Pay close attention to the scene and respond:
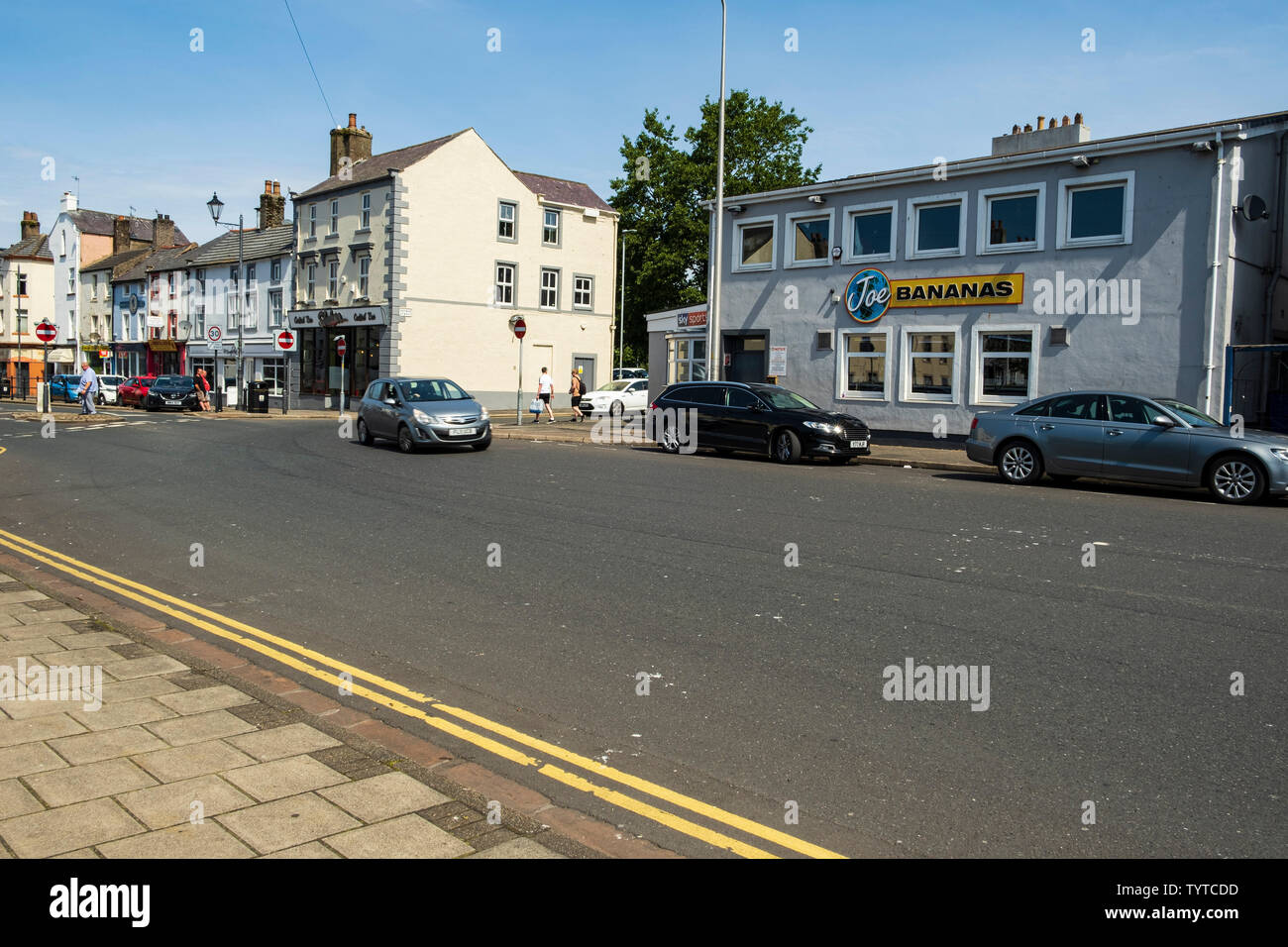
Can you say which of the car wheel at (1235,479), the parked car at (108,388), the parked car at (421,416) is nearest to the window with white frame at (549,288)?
the parked car at (108,388)

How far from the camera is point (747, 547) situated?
9.66 m

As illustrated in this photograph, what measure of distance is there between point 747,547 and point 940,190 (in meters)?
17.0

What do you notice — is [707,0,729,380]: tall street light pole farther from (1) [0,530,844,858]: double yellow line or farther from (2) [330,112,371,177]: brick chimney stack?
(2) [330,112,371,177]: brick chimney stack

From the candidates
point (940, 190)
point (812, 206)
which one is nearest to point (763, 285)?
point (812, 206)

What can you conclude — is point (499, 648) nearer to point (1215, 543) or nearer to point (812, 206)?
point (1215, 543)

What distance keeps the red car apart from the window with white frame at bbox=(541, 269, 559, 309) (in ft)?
58.5

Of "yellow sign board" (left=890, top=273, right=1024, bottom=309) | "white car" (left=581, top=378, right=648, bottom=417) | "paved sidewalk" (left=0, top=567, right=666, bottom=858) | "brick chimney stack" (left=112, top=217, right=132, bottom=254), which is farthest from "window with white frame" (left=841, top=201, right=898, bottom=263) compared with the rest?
"brick chimney stack" (left=112, top=217, right=132, bottom=254)

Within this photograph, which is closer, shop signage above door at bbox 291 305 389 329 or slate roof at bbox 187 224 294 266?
shop signage above door at bbox 291 305 389 329

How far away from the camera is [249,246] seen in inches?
Result: 2174

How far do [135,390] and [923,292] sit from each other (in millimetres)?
35286

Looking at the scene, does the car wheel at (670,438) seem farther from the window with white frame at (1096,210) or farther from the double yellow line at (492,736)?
the double yellow line at (492,736)

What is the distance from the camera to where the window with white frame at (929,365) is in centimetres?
2364

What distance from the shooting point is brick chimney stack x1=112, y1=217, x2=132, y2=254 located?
72875mm

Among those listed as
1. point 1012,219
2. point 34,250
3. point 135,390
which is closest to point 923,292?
point 1012,219
